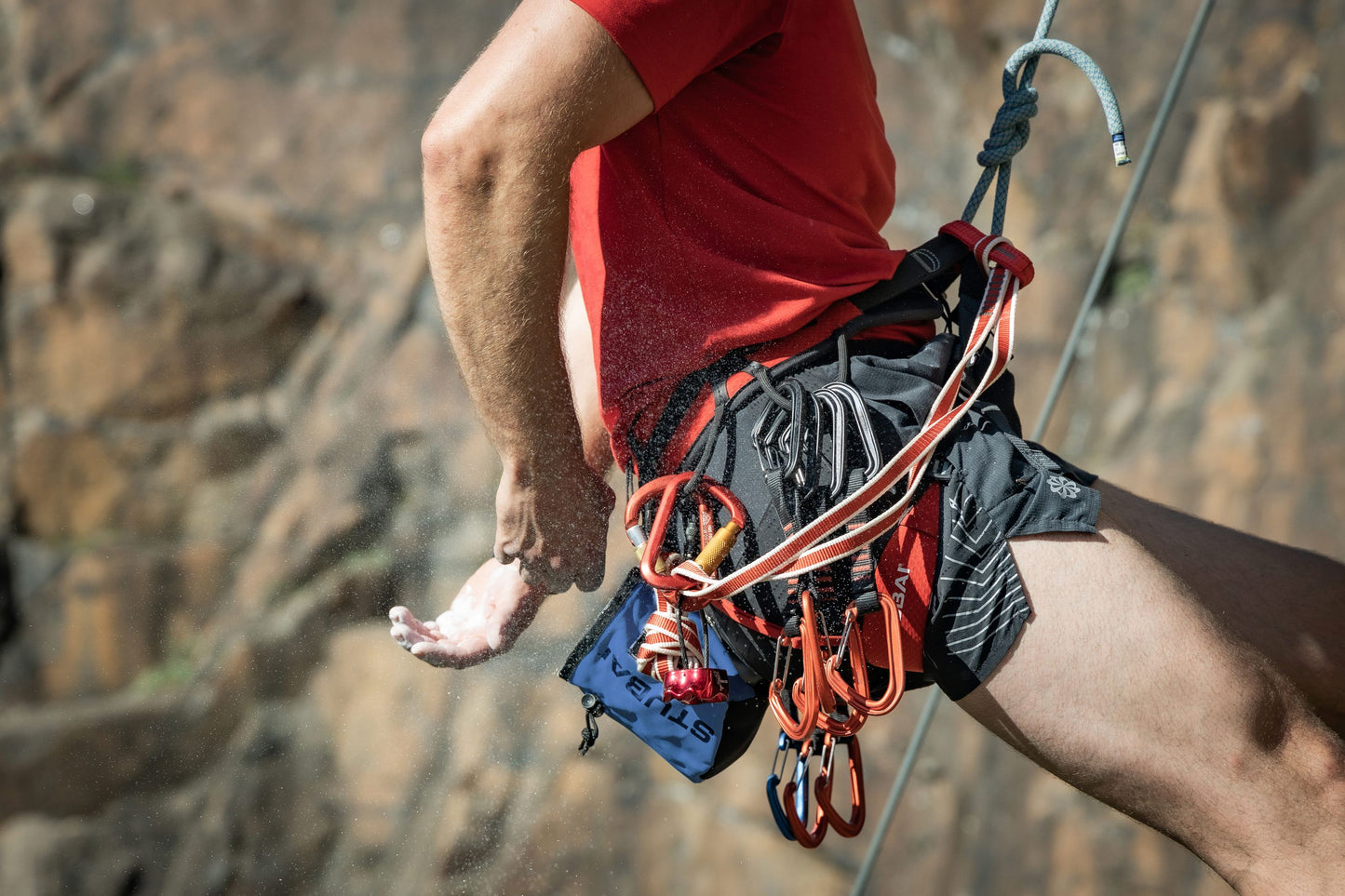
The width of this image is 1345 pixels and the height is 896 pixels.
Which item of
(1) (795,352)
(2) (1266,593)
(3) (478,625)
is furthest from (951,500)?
(3) (478,625)

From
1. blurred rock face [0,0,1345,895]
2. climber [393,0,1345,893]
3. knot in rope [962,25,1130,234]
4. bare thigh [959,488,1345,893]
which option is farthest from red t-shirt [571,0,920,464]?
blurred rock face [0,0,1345,895]

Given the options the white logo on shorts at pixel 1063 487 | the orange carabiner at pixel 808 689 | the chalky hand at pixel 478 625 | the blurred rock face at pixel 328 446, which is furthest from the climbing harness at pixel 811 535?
the blurred rock face at pixel 328 446

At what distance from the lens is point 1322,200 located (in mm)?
2582

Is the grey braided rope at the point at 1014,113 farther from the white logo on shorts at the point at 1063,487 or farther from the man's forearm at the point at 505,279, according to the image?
the man's forearm at the point at 505,279

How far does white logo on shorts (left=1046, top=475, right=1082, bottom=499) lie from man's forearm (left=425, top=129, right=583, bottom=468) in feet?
1.54

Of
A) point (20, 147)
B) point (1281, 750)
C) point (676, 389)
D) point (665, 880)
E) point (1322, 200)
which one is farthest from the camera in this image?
point (20, 147)

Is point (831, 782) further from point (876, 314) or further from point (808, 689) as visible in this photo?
point (876, 314)

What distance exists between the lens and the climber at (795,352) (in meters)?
0.86

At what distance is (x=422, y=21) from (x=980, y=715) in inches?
128

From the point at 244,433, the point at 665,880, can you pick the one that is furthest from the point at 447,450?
the point at 665,880

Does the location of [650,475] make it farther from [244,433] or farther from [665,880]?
[244,433]

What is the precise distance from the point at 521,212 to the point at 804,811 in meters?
0.70

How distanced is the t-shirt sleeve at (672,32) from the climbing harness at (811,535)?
283 mm

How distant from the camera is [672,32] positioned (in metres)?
0.85
